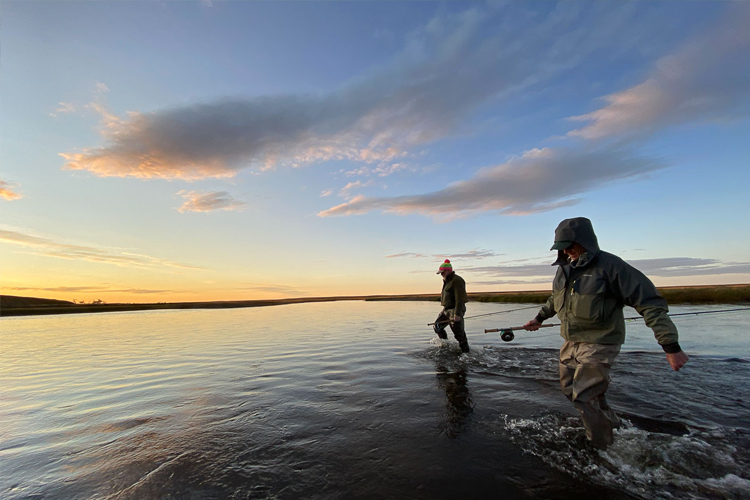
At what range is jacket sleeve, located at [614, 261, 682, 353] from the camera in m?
4.41

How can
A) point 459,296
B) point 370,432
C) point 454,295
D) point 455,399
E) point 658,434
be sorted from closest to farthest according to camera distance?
point 658,434 < point 370,432 < point 455,399 < point 459,296 < point 454,295

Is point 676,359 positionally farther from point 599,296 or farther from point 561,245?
point 561,245

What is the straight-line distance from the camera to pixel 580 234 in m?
5.30

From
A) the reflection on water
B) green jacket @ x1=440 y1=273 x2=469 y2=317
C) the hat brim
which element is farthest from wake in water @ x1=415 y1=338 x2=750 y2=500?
the hat brim

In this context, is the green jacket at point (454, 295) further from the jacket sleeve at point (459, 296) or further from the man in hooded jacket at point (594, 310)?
the man in hooded jacket at point (594, 310)

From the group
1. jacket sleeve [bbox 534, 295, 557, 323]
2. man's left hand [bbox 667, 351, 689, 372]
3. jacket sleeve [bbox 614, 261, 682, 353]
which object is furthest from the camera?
jacket sleeve [bbox 534, 295, 557, 323]

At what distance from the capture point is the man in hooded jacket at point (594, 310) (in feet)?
15.8

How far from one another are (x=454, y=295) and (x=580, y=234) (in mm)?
7708

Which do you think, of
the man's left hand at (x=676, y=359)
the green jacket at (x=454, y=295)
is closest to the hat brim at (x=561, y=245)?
the man's left hand at (x=676, y=359)

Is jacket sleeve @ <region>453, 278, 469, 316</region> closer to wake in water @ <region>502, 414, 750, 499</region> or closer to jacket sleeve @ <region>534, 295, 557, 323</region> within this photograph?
jacket sleeve @ <region>534, 295, 557, 323</region>

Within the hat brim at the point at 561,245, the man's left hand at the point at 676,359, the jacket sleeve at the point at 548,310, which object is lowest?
the man's left hand at the point at 676,359

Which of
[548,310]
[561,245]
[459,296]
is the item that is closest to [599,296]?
[561,245]

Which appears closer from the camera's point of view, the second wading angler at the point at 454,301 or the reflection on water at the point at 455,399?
the reflection on water at the point at 455,399

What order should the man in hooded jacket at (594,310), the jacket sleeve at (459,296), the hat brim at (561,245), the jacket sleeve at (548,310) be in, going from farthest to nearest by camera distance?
the jacket sleeve at (459,296) → the jacket sleeve at (548,310) → the hat brim at (561,245) → the man in hooded jacket at (594,310)
